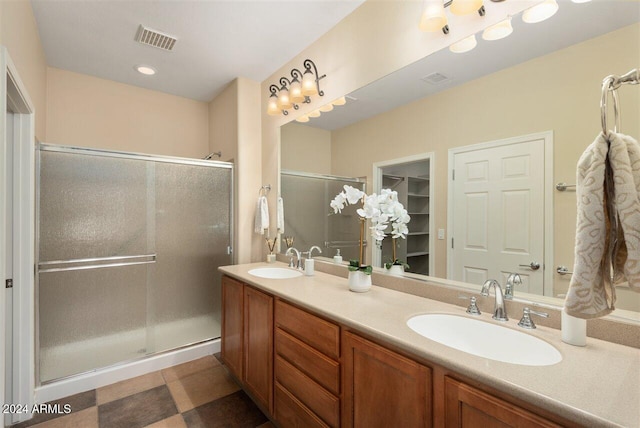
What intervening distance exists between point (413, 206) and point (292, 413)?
1.28 meters

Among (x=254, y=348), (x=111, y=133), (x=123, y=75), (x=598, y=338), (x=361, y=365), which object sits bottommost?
(x=254, y=348)

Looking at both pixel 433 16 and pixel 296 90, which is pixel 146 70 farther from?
pixel 433 16

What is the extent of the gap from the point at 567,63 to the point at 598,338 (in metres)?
1.00

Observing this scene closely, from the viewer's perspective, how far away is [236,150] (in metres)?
2.86

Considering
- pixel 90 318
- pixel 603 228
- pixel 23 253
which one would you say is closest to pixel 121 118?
pixel 23 253

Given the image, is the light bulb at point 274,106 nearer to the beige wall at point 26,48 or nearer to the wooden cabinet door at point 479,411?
the beige wall at point 26,48

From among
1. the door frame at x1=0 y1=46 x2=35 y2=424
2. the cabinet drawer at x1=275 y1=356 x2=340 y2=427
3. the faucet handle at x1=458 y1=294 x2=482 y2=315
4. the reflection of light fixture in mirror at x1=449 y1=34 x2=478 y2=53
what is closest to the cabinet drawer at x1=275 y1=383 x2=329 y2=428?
the cabinet drawer at x1=275 y1=356 x2=340 y2=427

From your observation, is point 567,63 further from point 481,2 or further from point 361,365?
point 361,365

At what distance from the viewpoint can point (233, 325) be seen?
86.3 inches

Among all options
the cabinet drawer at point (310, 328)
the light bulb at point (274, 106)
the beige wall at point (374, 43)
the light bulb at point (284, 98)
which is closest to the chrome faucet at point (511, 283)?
the cabinet drawer at point (310, 328)

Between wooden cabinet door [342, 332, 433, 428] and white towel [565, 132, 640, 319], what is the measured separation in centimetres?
48

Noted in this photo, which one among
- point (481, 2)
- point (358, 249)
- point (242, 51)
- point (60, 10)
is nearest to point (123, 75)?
point (60, 10)

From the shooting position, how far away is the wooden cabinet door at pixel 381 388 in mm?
956

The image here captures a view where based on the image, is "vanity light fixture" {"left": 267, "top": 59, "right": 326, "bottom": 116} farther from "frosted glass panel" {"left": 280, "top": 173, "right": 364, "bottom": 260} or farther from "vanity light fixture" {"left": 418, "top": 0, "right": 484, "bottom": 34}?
"vanity light fixture" {"left": 418, "top": 0, "right": 484, "bottom": 34}
